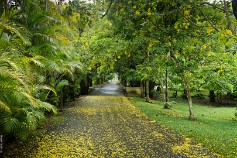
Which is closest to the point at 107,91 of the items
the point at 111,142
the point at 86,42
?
the point at 86,42

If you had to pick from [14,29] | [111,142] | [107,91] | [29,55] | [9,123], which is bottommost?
[111,142]

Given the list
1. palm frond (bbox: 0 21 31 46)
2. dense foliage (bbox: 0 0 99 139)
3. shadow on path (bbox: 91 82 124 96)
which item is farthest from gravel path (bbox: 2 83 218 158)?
shadow on path (bbox: 91 82 124 96)

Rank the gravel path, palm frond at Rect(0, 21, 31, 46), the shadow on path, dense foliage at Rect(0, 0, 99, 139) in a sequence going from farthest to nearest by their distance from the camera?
the shadow on path → the gravel path → palm frond at Rect(0, 21, 31, 46) → dense foliage at Rect(0, 0, 99, 139)

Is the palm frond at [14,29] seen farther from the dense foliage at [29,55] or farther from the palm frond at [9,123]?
the palm frond at [9,123]

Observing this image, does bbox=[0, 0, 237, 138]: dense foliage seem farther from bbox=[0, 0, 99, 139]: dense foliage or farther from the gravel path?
the gravel path

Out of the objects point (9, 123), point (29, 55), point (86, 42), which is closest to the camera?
point (9, 123)

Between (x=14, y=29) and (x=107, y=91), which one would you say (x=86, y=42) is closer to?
(x=14, y=29)

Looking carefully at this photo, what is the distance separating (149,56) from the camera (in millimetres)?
20766

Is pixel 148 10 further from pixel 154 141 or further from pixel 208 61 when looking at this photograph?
pixel 208 61

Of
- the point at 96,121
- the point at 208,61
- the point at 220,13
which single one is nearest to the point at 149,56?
the point at 208,61

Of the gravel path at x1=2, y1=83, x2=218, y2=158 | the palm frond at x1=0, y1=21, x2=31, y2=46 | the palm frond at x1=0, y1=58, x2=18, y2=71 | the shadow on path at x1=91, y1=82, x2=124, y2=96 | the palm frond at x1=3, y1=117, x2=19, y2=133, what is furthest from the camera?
the shadow on path at x1=91, y1=82, x2=124, y2=96

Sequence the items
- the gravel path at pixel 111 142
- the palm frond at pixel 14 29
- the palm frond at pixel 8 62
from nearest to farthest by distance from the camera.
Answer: the palm frond at pixel 8 62, the palm frond at pixel 14 29, the gravel path at pixel 111 142

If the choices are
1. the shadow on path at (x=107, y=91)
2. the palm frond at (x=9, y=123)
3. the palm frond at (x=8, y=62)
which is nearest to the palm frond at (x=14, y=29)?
the palm frond at (x=8, y=62)

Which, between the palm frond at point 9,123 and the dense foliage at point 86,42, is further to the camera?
the palm frond at point 9,123
